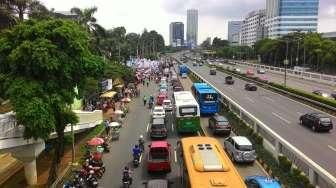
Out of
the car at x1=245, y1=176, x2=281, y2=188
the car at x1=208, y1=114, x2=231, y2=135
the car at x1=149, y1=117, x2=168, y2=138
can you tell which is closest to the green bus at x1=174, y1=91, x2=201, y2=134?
the car at x1=149, y1=117, x2=168, y2=138

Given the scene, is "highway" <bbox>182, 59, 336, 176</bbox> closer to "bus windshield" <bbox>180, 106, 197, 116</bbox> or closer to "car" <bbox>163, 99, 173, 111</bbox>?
"bus windshield" <bbox>180, 106, 197, 116</bbox>

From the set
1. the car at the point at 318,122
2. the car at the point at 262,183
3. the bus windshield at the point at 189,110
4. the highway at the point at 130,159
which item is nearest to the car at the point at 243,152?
the highway at the point at 130,159

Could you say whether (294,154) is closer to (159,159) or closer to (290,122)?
(159,159)

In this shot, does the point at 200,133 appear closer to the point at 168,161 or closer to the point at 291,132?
the point at 291,132

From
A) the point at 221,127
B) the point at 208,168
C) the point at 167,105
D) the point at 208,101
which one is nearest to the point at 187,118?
the point at 221,127

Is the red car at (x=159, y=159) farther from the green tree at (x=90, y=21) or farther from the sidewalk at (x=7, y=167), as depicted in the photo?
the green tree at (x=90, y=21)
